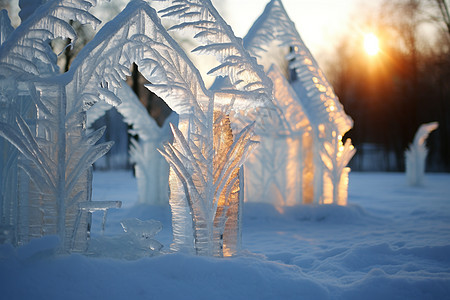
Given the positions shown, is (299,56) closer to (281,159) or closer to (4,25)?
(281,159)

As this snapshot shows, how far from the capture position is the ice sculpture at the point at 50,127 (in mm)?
4199

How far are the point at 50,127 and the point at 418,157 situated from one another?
1772 cm

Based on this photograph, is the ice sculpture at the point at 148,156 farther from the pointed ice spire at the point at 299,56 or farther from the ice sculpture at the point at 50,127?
the ice sculpture at the point at 50,127

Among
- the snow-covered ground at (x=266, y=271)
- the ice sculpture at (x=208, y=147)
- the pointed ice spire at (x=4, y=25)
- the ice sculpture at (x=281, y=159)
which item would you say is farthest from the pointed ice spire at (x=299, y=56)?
the pointed ice spire at (x=4, y=25)

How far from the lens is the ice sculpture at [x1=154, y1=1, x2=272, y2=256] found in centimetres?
471

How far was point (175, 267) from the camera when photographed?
4.13 m

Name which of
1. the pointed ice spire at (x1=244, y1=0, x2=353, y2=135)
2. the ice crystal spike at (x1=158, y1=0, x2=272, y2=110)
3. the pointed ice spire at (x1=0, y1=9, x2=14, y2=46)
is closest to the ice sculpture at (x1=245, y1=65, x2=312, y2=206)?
the pointed ice spire at (x1=244, y1=0, x2=353, y2=135)

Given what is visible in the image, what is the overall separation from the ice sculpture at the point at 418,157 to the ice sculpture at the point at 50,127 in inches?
660

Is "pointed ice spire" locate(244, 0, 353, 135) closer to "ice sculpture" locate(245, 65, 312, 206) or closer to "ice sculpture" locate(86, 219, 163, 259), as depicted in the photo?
"ice sculpture" locate(245, 65, 312, 206)

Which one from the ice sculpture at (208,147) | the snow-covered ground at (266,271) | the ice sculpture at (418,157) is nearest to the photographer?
the snow-covered ground at (266,271)

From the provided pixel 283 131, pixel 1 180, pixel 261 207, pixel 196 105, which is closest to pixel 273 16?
pixel 283 131

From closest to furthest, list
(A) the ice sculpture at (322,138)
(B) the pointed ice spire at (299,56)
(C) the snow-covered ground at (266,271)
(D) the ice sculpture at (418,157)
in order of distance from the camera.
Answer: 1. (C) the snow-covered ground at (266,271)
2. (B) the pointed ice spire at (299,56)
3. (A) the ice sculpture at (322,138)
4. (D) the ice sculpture at (418,157)

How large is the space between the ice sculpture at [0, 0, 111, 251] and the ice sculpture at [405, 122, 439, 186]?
16.8 meters

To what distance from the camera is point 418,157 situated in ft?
60.7
